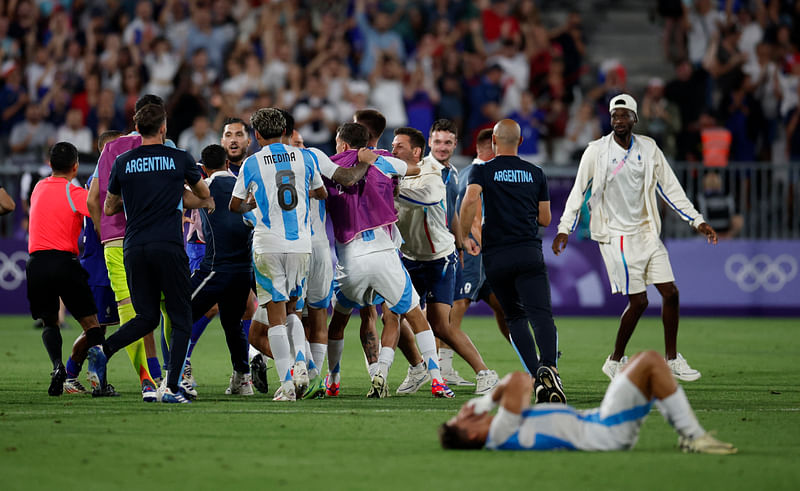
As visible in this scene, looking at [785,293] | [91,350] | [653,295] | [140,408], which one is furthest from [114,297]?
[785,293]

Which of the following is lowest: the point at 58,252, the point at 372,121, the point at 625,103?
the point at 58,252

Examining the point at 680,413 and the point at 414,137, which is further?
the point at 414,137

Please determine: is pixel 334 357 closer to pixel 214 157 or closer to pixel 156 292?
pixel 156 292

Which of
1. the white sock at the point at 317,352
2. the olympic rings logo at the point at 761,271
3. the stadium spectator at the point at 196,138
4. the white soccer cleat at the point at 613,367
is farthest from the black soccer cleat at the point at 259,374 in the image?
the olympic rings logo at the point at 761,271

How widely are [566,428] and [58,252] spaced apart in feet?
19.2

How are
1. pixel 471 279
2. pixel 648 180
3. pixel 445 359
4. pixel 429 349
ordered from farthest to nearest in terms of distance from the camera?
pixel 471 279 → pixel 445 359 → pixel 648 180 → pixel 429 349

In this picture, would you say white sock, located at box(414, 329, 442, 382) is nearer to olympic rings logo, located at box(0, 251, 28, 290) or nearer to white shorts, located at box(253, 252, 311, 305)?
white shorts, located at box(253, 252, 311, 305)

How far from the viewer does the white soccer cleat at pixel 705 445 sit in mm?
6996

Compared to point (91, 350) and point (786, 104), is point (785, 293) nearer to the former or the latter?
point (786, 104)

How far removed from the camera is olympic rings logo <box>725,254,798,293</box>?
67.6ft

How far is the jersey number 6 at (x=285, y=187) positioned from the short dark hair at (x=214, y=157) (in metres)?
1.27

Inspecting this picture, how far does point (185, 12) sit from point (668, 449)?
18.9 metres

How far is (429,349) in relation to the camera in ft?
34.5

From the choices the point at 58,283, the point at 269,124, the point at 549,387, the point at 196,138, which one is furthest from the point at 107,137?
the point at 196,138
